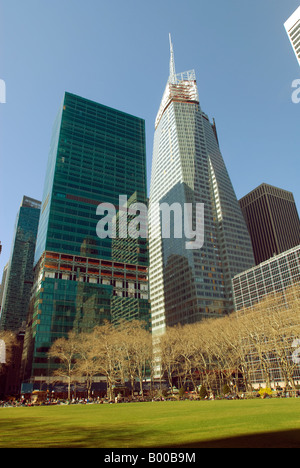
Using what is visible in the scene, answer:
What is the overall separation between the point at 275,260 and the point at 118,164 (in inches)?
3291

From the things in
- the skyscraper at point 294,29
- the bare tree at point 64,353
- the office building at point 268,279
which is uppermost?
the skyscraper at point 294,29

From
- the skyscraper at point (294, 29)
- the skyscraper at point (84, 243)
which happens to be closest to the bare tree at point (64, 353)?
the skyscraper at point (84, 243)

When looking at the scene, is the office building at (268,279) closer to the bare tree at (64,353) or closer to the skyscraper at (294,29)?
the bare tree at (64,353)

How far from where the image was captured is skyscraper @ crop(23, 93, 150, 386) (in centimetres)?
11462

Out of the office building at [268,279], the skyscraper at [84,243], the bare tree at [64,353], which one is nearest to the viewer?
the bare tree at [64,353]

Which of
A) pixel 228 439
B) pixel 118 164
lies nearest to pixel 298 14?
pixel 118 164

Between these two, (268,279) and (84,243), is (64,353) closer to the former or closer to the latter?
(84,243)

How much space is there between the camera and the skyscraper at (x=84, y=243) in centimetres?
11462

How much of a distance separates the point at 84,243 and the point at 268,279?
237ft

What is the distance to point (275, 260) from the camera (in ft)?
397

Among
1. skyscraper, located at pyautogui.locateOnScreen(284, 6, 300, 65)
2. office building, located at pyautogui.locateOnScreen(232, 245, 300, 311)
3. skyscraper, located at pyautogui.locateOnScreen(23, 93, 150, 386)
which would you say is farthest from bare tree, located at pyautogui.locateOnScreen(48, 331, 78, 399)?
skyscraper, located at pyautogui.locateOnScreen(284, 6, 300, 65)

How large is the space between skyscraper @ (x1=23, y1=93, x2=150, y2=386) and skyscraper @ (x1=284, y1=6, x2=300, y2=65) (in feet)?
263

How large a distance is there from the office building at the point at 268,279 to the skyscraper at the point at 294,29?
8329cm

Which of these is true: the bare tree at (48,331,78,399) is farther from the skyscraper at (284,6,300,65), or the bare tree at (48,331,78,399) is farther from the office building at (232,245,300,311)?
the skyscraper at (284,6,300,65)
